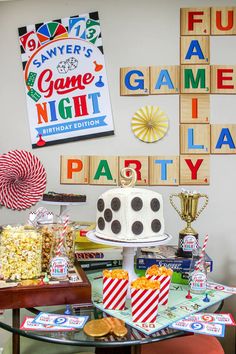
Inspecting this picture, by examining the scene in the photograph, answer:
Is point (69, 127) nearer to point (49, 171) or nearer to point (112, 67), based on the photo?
point (49, 171)

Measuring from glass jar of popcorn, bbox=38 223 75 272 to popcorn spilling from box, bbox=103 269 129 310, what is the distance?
0.30m

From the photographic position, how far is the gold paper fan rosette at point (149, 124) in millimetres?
2375

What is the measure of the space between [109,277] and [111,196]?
1.13 feet

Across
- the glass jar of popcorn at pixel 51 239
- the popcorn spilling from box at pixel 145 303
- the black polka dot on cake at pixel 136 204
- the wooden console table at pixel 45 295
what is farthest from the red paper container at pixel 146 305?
the glass jar of popcorn at pixel 51 239

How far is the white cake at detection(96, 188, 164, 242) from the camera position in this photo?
153 cm

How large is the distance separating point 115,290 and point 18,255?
1.33ft

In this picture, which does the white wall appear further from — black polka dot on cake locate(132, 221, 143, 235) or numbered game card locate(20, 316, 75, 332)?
numbered game card locate(20, 316, 75, 332)

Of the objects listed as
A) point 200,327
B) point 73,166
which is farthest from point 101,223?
point 73,166

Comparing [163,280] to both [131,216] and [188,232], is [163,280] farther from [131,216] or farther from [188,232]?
[188,232]

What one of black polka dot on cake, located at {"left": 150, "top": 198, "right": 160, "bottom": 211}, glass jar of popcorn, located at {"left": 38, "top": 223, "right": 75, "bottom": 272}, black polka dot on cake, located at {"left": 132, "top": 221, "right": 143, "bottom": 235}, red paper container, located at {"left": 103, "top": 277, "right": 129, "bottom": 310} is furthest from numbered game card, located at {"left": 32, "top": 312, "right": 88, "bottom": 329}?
black polka dot on cake, located at {"left": 150, "top": 198, "right": 160, "bottom": 211}

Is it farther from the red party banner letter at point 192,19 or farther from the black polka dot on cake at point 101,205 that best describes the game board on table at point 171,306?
the red party banner letter at point 192,19

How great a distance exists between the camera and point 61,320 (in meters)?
1.32

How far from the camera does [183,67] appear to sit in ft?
7.78

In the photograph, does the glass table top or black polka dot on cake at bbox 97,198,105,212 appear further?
black polka dot on cake at bbox 97,198,105,212
